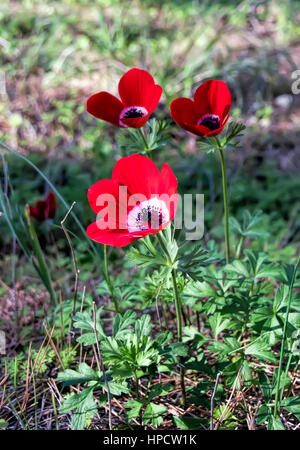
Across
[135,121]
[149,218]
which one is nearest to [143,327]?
[149,218]

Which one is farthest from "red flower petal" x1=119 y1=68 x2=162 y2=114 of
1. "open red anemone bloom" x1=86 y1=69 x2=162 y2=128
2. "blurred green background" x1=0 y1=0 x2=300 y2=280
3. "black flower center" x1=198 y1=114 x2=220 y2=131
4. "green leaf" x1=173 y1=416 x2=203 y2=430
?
"blurred green background" x1=0 y1=0 x2=300 y2=280

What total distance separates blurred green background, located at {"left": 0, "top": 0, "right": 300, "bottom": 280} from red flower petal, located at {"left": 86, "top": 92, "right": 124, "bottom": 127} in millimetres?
990

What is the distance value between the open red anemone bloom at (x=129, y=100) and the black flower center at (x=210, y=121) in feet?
0.45

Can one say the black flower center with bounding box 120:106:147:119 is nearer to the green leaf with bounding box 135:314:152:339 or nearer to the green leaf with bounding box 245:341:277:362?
the green leaf with bounding box 135:314:152:339

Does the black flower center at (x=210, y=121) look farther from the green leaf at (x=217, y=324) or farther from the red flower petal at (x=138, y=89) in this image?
the green leaf at (x=217, y=324)

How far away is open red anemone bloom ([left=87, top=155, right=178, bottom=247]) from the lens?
1065 millimetres

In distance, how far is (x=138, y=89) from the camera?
4.05ft

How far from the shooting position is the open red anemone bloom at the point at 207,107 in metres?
1.15

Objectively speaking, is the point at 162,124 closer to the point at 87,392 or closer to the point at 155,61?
the point at 87,392

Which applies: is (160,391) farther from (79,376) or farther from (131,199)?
(131,199)

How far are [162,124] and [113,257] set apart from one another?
42.5 inches

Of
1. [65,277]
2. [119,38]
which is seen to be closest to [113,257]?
[65,277]

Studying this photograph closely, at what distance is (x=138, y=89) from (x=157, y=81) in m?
2.06

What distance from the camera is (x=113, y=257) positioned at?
221 cm
